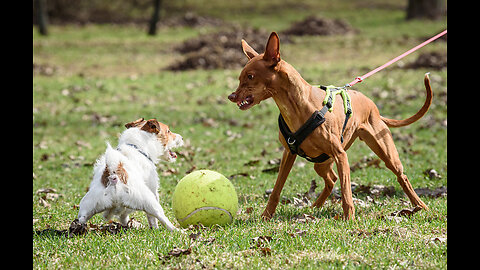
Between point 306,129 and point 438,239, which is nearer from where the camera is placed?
point 438,239

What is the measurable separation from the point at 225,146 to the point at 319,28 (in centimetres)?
1552

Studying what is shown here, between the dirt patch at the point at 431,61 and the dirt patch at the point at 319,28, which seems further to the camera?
the dirt patch at the point at 319,28

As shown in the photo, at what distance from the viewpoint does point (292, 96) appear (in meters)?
5.44

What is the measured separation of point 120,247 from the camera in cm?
488

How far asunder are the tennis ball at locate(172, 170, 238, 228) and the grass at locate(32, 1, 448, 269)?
188 mm

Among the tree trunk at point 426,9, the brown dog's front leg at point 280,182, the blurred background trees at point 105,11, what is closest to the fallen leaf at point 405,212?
the brown dog's front leg at point 280,182

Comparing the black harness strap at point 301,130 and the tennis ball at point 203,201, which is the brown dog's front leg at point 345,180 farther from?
the tennis ball at point 203,201

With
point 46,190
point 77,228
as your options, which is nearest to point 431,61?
point 46,190

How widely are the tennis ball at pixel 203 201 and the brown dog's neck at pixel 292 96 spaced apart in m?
0.95

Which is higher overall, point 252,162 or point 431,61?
point 431,61

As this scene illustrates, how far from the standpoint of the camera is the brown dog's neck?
17.7 ft

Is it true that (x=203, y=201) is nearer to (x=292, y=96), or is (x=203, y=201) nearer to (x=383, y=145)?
(x=292, y=96)

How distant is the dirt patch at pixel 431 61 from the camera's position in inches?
662
